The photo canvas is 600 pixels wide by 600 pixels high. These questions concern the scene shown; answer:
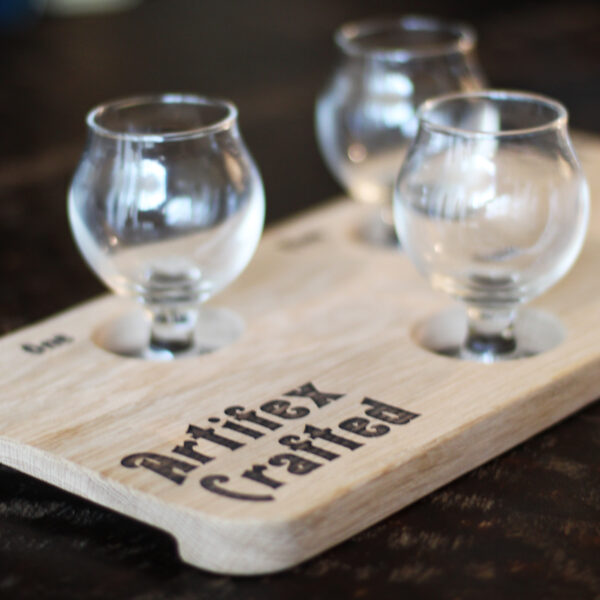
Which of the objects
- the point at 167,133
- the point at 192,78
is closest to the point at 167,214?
the point at 167,133

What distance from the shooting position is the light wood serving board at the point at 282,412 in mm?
484

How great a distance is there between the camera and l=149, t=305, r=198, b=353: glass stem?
0.66m

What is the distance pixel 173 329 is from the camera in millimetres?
662

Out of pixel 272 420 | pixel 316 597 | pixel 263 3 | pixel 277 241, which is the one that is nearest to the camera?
pixel 316 597

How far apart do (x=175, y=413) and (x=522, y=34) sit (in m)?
1.11

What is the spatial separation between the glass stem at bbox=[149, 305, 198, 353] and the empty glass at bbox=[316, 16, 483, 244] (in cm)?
22

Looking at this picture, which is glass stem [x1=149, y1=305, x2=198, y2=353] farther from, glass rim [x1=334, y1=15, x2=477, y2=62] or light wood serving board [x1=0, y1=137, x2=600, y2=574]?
glass rim [x1=334, y1=15, x2=477, y2=62]

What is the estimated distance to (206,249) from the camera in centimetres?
64

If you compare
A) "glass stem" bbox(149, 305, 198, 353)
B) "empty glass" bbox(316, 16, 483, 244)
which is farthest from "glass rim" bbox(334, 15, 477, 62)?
"glass stem" bbox(149, 305, 198, 353)

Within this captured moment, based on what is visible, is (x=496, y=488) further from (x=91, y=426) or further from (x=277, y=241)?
(x=277, y=241)

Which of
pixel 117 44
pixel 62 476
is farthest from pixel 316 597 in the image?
pixel 117 44

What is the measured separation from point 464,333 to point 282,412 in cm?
17

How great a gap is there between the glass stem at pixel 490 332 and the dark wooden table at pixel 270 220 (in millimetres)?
66

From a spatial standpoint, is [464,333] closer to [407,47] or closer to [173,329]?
[173,329]
